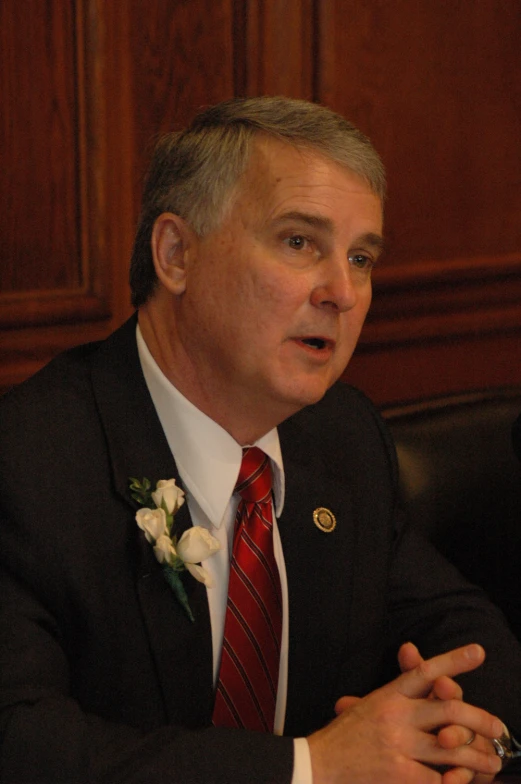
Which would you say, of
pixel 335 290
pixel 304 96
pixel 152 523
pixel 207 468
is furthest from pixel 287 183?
pixel 304 96

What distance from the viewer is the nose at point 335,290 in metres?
1.83

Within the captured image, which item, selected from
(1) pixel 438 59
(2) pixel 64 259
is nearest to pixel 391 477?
(2) pixel 64 259

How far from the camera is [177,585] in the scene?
5.70 ft

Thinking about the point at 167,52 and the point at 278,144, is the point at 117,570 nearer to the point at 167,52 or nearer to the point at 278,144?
the point at 278,144

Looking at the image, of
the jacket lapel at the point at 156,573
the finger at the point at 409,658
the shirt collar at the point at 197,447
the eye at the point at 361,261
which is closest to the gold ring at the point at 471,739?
the finger at the point at 409,658

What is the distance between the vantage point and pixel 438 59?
3102 mm

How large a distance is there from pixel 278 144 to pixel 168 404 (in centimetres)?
46

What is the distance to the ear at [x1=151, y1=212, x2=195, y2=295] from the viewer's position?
6.28ft

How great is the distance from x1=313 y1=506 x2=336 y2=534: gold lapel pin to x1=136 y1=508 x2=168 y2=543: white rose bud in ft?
1.32

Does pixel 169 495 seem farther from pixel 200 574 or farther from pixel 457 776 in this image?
pixel 457 776

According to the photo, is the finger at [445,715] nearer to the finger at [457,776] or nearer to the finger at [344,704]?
the finger at [457,776]

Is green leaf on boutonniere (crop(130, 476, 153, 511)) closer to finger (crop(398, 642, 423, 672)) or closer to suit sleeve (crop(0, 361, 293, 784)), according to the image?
suit sleeve (crop(0, 361, 293, 784))

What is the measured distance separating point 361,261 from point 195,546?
1.91ft

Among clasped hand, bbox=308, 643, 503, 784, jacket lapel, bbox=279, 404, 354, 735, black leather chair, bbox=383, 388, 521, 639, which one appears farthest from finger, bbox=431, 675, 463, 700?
black leather chair, bbox=383, 388, 521, 639
